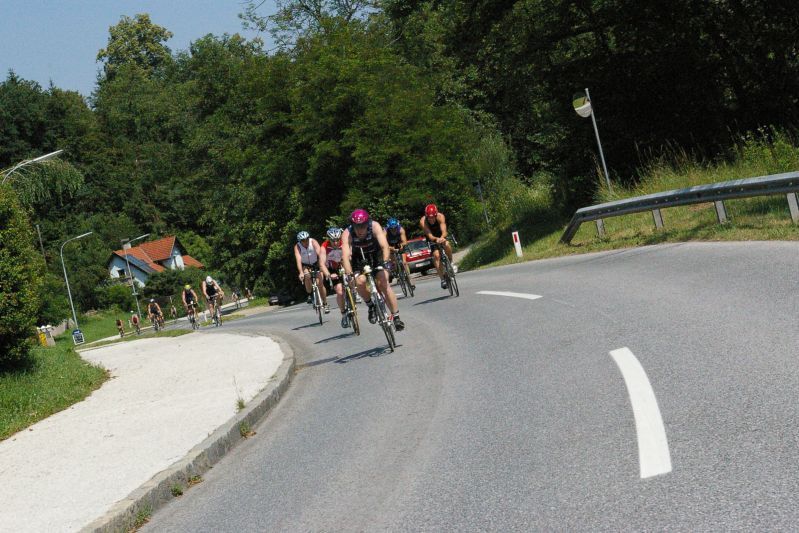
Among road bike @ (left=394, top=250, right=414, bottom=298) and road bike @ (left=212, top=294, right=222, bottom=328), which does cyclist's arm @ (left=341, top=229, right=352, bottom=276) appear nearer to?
road bike @ (left=394, top=250, right=414, bottom=298)

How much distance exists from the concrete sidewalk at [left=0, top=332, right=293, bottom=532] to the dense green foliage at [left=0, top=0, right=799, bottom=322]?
→ 896 cm

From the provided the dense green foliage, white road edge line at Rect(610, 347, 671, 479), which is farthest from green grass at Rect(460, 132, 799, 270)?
white road edge line at Rect(610, 347, 671, 479)

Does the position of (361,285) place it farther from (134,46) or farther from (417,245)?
(134,46)

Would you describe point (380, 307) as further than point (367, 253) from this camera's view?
No

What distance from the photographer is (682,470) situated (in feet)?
15.3

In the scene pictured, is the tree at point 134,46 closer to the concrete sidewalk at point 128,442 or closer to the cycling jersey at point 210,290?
the cycling jersey at point 210,290

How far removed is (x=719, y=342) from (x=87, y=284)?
89.7 m

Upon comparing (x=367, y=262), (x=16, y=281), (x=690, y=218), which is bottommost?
(x=690, y=218)

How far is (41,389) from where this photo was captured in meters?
13.4

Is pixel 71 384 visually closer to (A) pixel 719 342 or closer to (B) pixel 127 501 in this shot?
(B) pixel 127 501

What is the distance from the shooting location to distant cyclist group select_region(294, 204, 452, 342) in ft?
39.4

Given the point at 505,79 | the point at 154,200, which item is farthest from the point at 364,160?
the point at 154,200

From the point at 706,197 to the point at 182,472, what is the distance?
12.1m

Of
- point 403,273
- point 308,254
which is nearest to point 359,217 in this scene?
point 308,254
